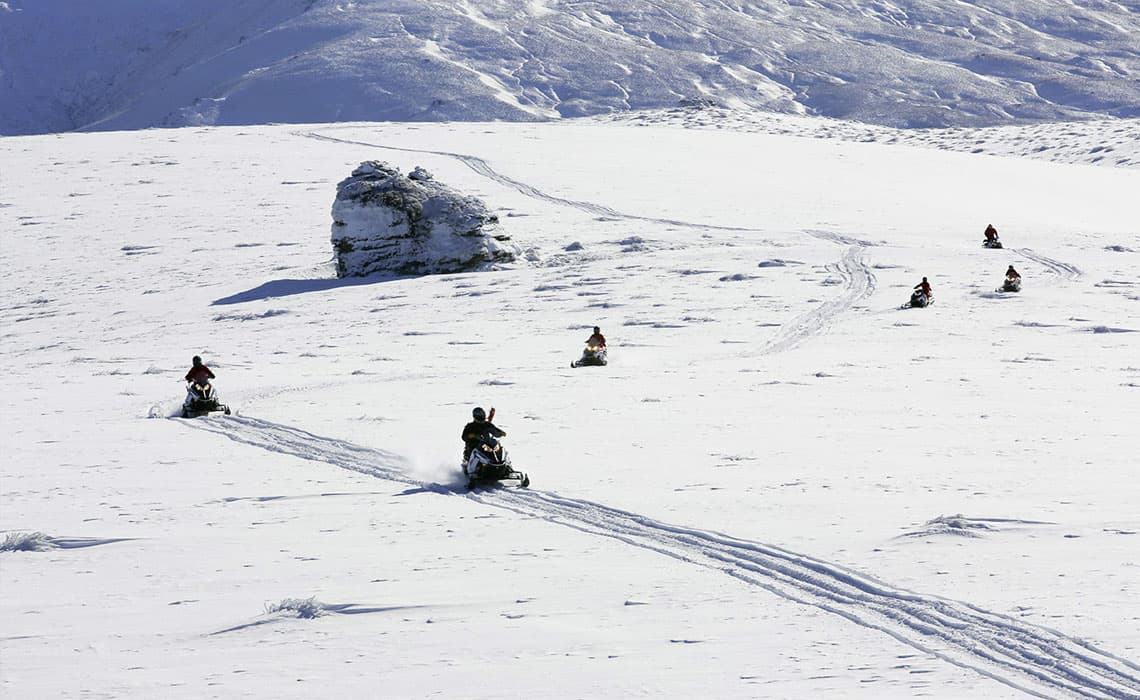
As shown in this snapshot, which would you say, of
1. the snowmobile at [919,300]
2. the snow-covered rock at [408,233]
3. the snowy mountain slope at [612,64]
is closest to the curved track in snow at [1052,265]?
the snowmobile at [919,300]

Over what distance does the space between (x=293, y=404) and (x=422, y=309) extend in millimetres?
14118

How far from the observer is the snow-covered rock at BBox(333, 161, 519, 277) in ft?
141

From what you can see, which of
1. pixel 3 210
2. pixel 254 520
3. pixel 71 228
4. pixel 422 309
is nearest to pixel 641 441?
pixel 254 520

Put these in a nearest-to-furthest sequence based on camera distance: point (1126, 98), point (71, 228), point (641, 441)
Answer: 1. point (641, 441)
2. point (71, 228)
3. point (1126, 98)

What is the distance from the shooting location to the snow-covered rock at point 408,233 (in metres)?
42.9

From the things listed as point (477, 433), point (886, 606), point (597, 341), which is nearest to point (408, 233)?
point (597, 341)

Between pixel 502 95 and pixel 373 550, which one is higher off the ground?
pixel 502 95

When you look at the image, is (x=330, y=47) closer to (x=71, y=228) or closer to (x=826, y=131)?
(x=826, y=131)

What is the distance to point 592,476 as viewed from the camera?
16.0m

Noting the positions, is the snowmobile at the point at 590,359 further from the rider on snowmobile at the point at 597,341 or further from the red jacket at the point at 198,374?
the red jacket at the point at 198,374

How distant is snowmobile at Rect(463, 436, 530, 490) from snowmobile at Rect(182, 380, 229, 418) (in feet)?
24.9

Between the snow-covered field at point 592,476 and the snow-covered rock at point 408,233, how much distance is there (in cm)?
145

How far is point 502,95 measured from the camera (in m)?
144

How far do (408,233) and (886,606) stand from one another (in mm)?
34419
